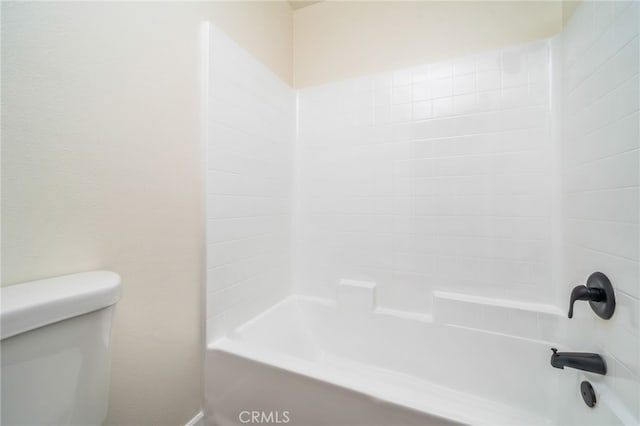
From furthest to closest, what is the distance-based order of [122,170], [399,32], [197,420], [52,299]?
1. [399,32]
2. [197,420]
3. [122,170]
4. [52,299]

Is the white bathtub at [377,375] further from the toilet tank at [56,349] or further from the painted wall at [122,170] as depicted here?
the toilet tank at [56,349]

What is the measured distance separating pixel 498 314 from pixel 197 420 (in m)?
1.49

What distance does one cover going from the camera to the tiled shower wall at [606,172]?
770 mm

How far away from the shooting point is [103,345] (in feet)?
2.26

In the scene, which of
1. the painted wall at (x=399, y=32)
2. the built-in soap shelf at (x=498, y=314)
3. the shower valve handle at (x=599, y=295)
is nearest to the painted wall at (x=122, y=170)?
the painted wall at (x=399, y=32)

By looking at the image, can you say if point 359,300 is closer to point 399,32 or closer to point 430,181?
point 430,181

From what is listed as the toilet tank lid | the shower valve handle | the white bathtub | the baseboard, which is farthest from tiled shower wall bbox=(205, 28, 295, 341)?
the shower valve handle

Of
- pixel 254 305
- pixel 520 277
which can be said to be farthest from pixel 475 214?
pixel 254 305

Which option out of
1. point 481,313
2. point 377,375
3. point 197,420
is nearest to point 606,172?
point 481,313

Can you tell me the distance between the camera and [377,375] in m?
1.44

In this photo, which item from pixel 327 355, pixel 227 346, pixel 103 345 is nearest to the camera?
pixel 103 345

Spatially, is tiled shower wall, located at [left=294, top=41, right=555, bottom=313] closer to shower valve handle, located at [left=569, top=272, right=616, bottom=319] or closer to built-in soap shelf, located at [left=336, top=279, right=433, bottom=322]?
built-in soap shelf, located at [left=336, top=279, right=433, bottom=322]

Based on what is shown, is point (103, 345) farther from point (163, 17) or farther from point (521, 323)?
point (521, 323)

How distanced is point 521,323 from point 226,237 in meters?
1.48
